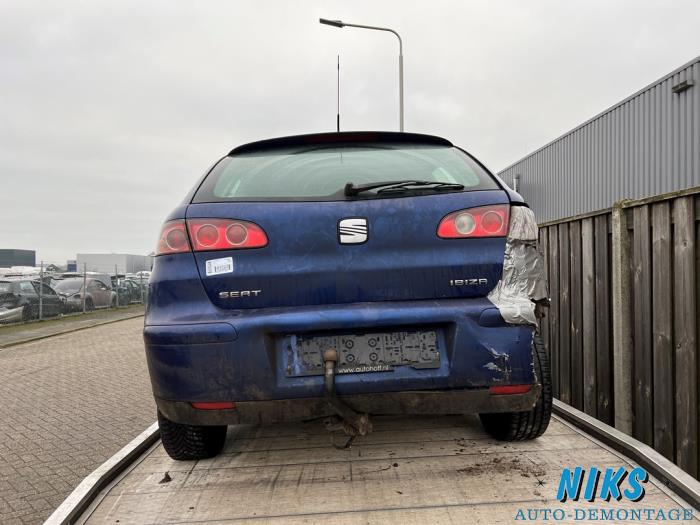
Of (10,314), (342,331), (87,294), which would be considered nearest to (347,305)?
(342,331)

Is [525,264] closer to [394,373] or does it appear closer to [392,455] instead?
[394,373]

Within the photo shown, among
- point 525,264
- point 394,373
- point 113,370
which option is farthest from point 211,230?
point 113,370

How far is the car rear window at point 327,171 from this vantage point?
202 centimetres

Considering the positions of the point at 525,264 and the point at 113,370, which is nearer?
the point at 525,264

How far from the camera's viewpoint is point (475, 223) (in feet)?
6.28

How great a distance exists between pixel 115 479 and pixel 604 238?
291cm

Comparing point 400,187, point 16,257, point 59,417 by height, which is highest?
point 16,257

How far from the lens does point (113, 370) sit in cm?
679

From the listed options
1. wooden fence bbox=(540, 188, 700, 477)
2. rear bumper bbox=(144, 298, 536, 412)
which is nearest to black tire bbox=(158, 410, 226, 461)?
rear bumper bbox=(144, 298, 536, 412)

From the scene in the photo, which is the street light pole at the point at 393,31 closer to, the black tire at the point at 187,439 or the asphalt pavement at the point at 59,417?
the asphalt pavement at the point at 59,417

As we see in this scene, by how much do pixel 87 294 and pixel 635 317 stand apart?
63.1 feet

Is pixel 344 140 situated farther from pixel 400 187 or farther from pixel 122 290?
pixel 122 290

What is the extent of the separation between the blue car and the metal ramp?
11.0 inches

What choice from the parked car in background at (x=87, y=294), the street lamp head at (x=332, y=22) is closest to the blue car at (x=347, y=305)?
the street lamp head at (x=332, y=22)
